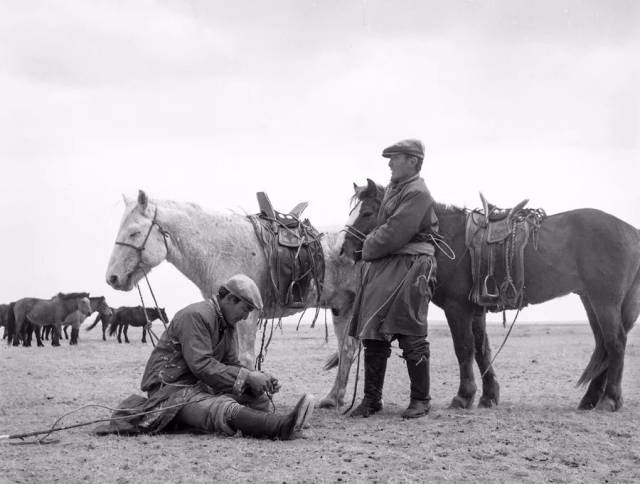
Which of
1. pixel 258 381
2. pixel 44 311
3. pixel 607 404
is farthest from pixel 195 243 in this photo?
pixel 44 311

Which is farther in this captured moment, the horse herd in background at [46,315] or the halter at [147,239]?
the horse herd in background at [46,315]

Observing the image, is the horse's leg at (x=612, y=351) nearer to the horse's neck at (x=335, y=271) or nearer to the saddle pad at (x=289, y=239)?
the horse's neck at (x=335, y=271)

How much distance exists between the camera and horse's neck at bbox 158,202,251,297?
7734 millimetres

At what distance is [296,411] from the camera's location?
5809 mm

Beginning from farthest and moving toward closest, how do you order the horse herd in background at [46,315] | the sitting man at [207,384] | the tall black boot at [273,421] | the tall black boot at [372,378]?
the horse herd in background at [46,315]
the tall black boot at [372,378]
the sitting man at [207,384]
the tall black boot at [273,421]

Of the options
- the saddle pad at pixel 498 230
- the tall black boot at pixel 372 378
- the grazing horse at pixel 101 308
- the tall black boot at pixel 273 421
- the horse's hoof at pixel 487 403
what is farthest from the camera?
the grazing horse at pixel 101 308

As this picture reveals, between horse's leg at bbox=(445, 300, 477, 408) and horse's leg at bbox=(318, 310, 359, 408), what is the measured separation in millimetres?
1113

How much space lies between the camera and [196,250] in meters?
7.73

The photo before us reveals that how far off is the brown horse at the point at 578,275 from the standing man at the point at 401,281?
1.18 feet

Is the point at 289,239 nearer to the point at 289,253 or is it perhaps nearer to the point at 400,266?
the point at 289,253

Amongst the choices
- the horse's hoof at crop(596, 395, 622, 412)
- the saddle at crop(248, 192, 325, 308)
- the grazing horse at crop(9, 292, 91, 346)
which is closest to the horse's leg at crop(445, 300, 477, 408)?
the horse's hoof at crop(596, 395, 622, 412)

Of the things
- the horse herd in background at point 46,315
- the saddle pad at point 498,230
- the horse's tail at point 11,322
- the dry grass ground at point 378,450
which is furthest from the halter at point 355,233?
the horse's tail at point 11,322

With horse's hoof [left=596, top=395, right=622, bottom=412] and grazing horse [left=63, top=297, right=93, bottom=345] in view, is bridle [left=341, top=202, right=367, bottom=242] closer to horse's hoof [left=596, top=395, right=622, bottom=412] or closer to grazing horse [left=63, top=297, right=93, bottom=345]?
horse's hoof [left=596, top=395, right=622, bottom=412]

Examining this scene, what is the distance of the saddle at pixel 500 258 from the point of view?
25.4 feet
